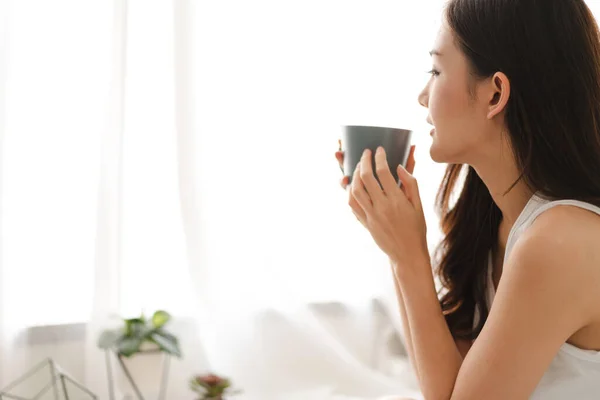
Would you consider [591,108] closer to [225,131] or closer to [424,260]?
[424,260]

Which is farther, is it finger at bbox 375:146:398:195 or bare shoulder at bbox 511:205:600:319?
finger at bbox 375:146:398:195

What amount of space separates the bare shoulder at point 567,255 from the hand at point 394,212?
6.7 inches

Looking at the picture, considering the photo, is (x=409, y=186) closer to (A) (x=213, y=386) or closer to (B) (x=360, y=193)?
(B) (x=360, y=193)

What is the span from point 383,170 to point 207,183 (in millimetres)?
1202

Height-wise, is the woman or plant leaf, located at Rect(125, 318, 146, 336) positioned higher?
the woman

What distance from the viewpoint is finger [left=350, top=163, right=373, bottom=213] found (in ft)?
3.86

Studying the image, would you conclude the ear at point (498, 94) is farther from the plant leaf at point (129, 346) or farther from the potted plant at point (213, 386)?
the plant leaf at point (129, 346)

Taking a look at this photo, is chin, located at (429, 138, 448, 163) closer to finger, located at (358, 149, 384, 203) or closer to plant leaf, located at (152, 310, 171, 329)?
finger, located at (358, 149, 384, 203)

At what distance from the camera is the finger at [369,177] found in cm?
115

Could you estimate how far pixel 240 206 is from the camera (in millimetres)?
2320

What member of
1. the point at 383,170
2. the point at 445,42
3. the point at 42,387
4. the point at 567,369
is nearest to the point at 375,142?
the point at 383,170

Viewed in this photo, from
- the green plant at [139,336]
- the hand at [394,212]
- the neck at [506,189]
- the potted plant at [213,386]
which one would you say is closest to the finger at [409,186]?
the hand at [394,212]

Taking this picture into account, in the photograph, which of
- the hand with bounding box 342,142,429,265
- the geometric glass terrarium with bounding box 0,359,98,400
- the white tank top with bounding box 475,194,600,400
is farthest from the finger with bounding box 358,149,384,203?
the geometric glass terrarium with bounding box 0,359,98,400

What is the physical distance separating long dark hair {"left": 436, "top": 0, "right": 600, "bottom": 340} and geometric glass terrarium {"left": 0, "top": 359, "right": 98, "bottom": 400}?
55.5 inches
